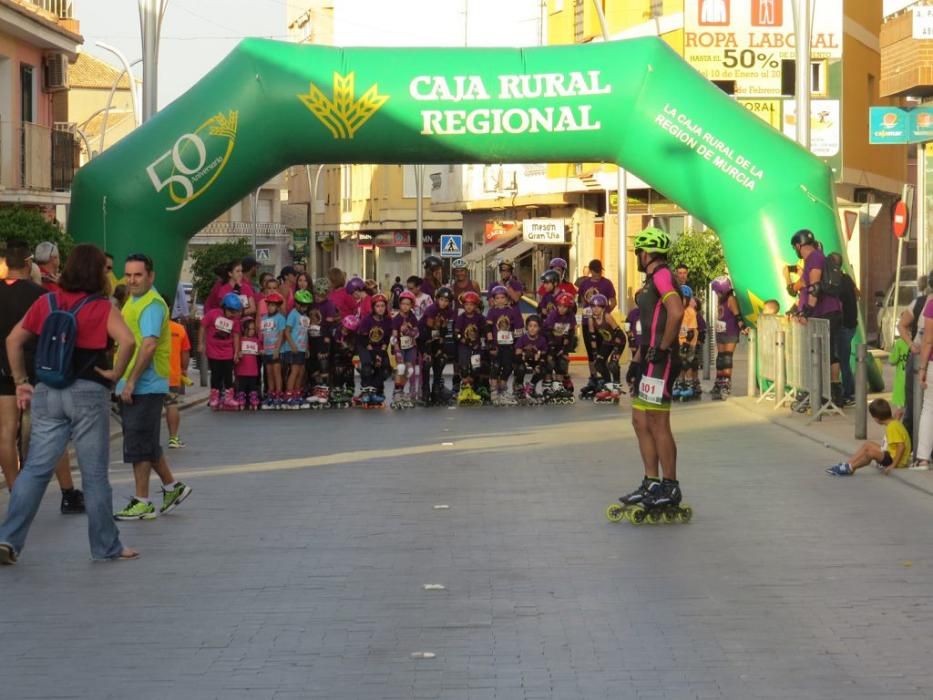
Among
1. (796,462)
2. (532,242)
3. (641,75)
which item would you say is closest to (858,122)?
(532,242)

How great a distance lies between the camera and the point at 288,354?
22750 mm

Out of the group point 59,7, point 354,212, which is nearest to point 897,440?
point 59,7

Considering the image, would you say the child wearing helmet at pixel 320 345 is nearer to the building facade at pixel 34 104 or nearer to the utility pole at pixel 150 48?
the utility pole at pixel 150 48

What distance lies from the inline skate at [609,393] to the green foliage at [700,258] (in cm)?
1330

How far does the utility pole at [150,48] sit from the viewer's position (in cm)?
2448

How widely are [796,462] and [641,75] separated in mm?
7576

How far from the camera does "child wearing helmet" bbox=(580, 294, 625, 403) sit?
2325 cm

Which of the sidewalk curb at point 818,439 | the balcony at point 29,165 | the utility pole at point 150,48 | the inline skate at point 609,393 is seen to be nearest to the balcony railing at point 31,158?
the balcony at point 29,165

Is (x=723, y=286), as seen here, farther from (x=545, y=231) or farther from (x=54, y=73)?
(x=545, y=231)

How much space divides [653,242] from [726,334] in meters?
11.3

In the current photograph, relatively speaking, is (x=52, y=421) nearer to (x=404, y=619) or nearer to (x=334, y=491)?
(x=404, y=619)

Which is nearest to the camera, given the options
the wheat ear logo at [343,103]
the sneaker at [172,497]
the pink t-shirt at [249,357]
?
the sneaker at [172,497]

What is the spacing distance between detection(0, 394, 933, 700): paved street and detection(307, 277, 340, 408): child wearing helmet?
773cm

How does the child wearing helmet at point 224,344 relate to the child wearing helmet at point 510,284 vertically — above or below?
below
